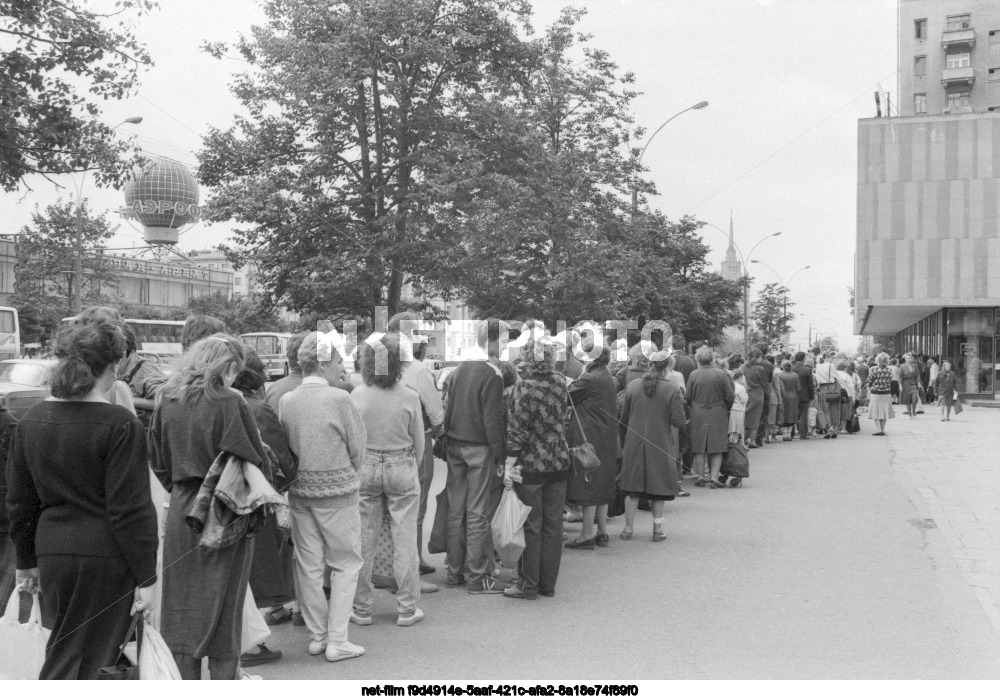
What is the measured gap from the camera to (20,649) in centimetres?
401

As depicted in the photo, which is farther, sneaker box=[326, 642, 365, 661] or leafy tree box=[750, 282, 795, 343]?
leafy tree box=[750, 282, 795, 343]

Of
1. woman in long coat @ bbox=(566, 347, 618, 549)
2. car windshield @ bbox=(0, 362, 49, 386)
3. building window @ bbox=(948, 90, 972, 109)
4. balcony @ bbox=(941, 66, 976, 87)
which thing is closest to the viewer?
woman in long coat @ bbox=(566, 347, 618, 549)

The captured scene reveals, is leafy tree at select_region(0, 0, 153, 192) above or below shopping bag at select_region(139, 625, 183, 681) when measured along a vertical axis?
above

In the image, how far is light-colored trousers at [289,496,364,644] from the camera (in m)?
5.75

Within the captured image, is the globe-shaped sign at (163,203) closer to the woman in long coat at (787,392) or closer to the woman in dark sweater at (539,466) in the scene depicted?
the woman in long coat at (787,392)

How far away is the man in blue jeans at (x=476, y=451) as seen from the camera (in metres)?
7.42

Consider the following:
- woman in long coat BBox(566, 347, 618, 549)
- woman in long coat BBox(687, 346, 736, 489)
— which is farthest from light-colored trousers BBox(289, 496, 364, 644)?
woman in long coat BBox(687, 346, 736, 489)

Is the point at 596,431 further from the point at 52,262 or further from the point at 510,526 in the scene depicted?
the point at 52,262

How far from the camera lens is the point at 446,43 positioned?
88.7ft

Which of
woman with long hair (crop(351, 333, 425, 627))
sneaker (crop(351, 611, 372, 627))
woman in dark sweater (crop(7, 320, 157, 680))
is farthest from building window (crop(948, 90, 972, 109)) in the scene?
woman in dark sweater (crop(7, 320, 157, 680))

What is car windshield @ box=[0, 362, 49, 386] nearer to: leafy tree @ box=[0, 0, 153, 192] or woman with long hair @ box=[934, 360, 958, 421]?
leafy tree @ box=[0, 0, 153, 192]

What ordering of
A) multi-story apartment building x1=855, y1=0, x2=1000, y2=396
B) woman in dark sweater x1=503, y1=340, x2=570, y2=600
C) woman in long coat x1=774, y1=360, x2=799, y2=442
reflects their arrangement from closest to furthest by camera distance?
woman in dark sweater x1=503, y1=340, x2=570, y2=600 < woman in long coat x1=774, y1=360, x2=799, y2=442 < multi-story apartment building x1=855, y1=0, x2=1000, y2=396

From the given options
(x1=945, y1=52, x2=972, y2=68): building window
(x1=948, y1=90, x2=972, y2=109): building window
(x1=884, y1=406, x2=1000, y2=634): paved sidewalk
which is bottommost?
(x1=884, y1=406, x2=1000, y2=634): paved sidewalk

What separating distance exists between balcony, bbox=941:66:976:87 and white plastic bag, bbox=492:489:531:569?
266 ft
